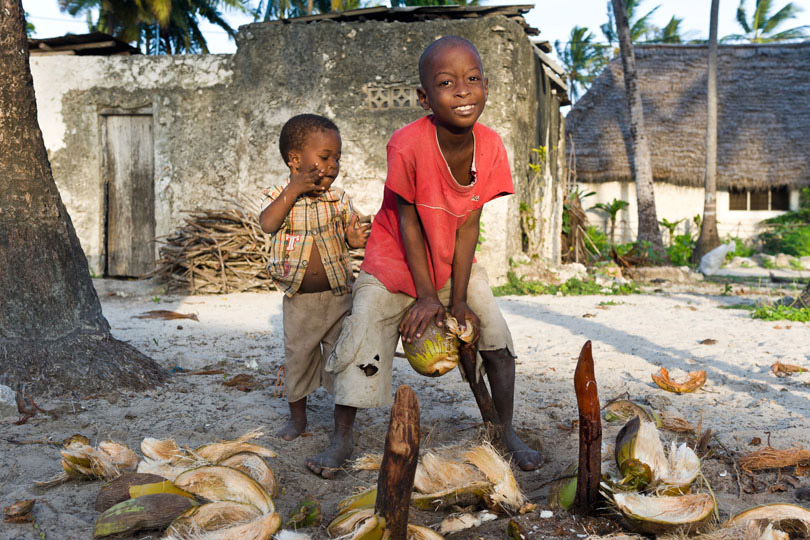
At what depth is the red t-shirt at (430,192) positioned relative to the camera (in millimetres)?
2189

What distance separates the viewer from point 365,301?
7.41 ft

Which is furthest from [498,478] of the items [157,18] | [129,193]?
[157,18]

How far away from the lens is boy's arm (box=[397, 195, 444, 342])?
2129 mm

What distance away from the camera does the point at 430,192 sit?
7.16 ft

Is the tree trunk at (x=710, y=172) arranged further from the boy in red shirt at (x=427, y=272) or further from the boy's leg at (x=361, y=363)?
the boy's leg at (x=361, y=363)

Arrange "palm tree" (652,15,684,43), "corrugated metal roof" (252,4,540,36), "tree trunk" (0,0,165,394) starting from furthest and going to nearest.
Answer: "palm tree" (652,15,684,43) < "corrugated metal roof" (252,4,540,36) < "tree trunk" (0,0,165,394)

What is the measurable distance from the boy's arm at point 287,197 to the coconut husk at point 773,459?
1834 millimetres

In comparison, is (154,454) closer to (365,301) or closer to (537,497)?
(365,301)

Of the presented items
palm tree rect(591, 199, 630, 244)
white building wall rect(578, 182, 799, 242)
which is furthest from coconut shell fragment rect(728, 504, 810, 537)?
white building wall rect(578, 182, 799, 242)

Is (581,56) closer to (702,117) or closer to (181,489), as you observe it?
(702,117)

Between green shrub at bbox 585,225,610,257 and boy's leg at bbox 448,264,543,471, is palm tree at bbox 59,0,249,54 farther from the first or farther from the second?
boy's leg at bbox 448,264,543,471

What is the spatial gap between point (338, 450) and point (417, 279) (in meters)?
0.67

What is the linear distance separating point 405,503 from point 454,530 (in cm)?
29

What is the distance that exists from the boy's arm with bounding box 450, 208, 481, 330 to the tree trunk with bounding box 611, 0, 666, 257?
10141 mm
